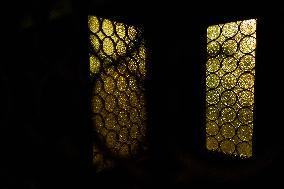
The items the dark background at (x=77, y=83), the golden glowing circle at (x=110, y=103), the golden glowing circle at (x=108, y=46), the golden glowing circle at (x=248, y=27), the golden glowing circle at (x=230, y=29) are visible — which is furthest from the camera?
the golden glowing circle at (x=110, y=103)

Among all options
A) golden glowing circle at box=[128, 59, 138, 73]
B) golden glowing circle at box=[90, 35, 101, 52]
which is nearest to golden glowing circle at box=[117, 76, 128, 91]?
golden glowing circle at box=[128, 59, 138, 73]

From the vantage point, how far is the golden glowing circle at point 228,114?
1.85 metres

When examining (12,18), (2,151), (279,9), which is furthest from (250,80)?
(2,151)

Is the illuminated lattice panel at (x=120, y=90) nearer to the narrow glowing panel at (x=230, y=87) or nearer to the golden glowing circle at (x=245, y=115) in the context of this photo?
the narrow glowing panel at (x=230, y=87)

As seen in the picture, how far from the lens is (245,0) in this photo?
56.2 inches

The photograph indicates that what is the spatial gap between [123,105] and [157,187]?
1305 mm

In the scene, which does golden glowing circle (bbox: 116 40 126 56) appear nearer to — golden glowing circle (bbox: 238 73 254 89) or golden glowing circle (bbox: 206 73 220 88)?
golden glowing circle (bbox: 206 73 220 88)

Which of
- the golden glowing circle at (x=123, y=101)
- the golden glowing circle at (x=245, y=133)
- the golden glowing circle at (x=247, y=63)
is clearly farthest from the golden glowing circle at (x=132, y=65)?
the golden glowing circle at (x=245, y=133)

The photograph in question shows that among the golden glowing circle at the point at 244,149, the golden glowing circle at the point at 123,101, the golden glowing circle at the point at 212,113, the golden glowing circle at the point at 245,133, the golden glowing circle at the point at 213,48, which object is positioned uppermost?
the golden glowing circle at the point at 213,48

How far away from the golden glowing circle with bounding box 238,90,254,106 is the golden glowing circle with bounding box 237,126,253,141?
0.17 m

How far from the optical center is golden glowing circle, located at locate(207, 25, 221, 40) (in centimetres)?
181

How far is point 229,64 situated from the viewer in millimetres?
1807

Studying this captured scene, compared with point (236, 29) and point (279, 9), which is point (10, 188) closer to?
point (279, 9)

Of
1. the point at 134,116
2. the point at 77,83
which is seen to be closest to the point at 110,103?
the point at 134,116
